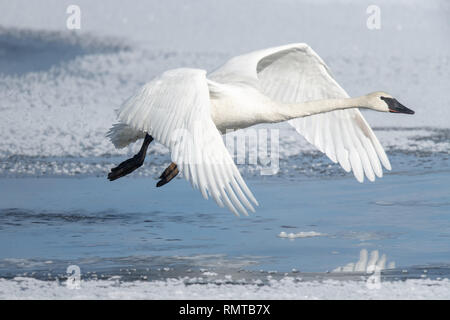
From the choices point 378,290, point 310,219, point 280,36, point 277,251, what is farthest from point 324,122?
point 280,36

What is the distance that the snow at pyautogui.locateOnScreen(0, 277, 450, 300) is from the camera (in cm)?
571

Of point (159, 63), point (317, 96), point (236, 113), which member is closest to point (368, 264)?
point (236, 113)

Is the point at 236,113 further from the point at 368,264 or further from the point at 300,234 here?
the point at 368,264

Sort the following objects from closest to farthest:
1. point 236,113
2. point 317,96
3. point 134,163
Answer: point 236,113 < point 134,163 < point 317,96

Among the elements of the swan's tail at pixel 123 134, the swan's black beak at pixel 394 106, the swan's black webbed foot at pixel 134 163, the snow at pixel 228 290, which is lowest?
the snow at pixel 228 290

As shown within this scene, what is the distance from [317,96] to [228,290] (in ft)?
9.59

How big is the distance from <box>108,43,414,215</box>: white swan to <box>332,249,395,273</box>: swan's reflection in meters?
0.91

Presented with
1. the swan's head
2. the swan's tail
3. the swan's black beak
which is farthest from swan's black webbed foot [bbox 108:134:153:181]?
the swan's black beak

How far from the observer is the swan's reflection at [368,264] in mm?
6379

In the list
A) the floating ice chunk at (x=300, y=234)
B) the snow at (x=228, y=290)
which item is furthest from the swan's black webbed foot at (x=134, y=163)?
the snow at (x=228, y=290)

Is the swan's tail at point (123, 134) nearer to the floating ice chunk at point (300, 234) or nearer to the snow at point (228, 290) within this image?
the floating ice chunk at point (300, 234)

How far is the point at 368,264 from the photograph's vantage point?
256 inches

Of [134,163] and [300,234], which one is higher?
[134,163]
